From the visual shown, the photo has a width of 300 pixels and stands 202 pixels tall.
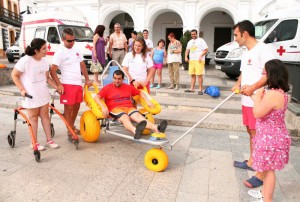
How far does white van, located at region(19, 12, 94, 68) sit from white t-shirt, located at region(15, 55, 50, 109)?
288 inches

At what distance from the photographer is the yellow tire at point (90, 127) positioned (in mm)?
4379

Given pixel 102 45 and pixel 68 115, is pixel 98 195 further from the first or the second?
pixel 102 45

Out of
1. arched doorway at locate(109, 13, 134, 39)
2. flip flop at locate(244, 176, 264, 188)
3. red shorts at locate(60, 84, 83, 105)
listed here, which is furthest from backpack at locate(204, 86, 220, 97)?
arched doorway at locate(109, 13, 134, 39)

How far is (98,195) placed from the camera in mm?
3002

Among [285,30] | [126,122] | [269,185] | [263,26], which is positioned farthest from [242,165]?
[263,26]

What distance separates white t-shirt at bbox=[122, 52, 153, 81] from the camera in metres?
4.89

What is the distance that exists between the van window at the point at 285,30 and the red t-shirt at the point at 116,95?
251 inches

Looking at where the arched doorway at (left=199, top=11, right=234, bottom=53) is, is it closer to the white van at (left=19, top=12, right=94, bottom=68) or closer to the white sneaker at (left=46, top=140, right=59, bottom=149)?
the white van at (left=19, top=12, right=94, bottom=68)

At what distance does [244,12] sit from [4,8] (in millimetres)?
29349

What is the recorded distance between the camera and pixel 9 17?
3291 cm

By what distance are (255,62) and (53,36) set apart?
10.4m

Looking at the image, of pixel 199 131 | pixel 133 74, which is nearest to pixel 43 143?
pixel 133 74

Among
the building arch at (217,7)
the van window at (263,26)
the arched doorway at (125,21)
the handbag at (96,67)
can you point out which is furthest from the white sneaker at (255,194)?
the arched doorway at (125,21)

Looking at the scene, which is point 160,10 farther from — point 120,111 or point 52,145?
point 52,145
